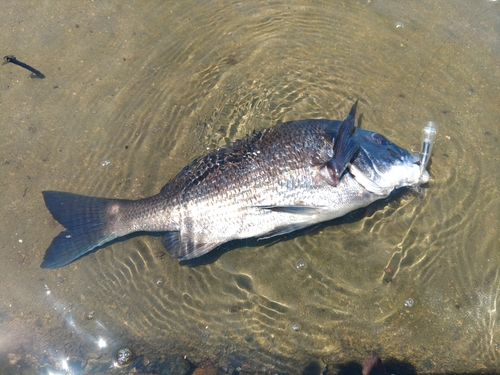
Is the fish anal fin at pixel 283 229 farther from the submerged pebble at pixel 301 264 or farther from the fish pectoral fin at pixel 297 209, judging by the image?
the submerged pebble at pixel 301 264

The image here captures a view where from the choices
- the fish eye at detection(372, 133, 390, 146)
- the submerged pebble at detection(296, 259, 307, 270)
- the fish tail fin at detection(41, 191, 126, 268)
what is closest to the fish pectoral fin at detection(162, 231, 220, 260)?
the fish tail fin at detection(41, 191, 126, 268)

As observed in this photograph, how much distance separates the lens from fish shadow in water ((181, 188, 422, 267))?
154 inches

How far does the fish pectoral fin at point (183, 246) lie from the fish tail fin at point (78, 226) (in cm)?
52

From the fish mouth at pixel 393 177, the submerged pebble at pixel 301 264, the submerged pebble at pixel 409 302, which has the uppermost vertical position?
the fish mouth at pixel 393 177

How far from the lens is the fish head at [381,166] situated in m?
3.62

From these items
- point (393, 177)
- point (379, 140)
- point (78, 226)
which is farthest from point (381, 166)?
point (78, 226)

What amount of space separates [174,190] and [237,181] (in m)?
0.64

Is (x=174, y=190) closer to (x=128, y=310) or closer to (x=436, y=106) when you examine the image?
(x=128, y=310)

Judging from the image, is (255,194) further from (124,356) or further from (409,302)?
(124,356)

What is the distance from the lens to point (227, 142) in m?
4.39

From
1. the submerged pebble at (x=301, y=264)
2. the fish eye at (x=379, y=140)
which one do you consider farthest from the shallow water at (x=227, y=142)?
the fish eye at (x=379, y=140)

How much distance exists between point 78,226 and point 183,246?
3.47 feet

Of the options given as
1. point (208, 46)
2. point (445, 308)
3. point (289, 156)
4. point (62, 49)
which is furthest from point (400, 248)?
point (62, 49)

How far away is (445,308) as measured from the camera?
3650 millimetres
